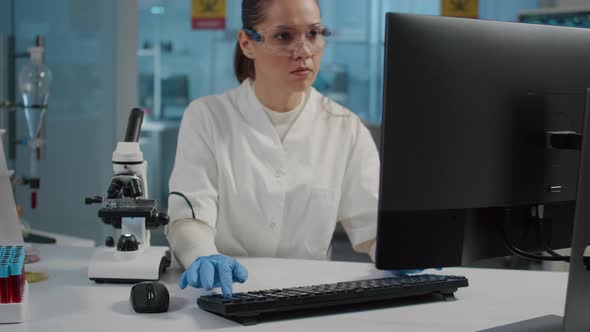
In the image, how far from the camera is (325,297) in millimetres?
1354

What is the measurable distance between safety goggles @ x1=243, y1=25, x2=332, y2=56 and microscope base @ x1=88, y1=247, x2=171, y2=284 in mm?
675

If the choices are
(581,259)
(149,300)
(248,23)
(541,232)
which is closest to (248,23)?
(248,23)

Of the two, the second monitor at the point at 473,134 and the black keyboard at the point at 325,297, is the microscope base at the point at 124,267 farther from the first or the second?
the second monitor at the point at 473,134

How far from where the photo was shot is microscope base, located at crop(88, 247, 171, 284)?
62.2 inches

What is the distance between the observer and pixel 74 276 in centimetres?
166

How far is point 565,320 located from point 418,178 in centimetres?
30

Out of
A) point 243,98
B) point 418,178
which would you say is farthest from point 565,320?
point 243,98

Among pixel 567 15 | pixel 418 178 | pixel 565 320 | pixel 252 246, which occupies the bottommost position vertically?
pixel 252 246

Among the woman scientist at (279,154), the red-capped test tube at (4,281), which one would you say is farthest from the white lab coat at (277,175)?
the red-capped test tube at (4,281)

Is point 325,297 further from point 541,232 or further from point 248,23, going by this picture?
point 248,23

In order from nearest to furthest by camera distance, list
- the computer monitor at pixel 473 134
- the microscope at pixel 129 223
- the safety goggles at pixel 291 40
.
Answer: the computer monitor at pixel 473 134 < the microscope at pixel 129 223 < the safety goggles at pixel 291 40

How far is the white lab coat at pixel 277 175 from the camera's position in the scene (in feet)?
6.74

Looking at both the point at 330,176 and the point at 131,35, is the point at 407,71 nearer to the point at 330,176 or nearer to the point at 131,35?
the point at 330,176

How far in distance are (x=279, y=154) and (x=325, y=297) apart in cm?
78
